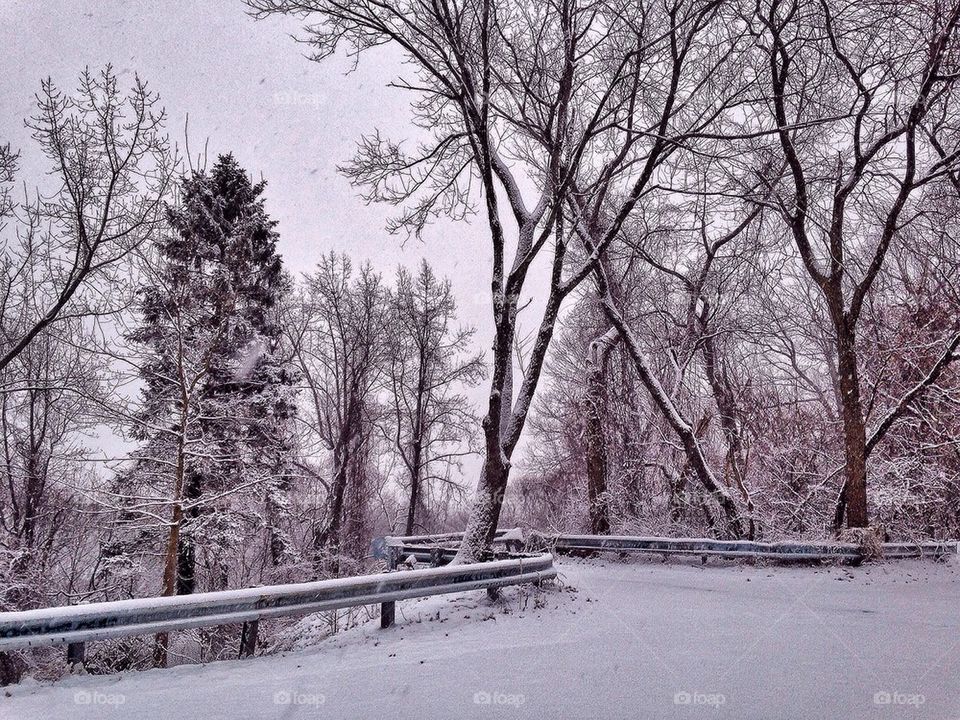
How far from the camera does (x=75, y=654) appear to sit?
496 cm

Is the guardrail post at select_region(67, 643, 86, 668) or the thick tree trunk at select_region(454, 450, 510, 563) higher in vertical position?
the thick tree trunk at select_region(454, 450, 510, 563)

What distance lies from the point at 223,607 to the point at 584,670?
11.4 ft

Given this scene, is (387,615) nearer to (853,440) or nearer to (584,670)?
(584,670)

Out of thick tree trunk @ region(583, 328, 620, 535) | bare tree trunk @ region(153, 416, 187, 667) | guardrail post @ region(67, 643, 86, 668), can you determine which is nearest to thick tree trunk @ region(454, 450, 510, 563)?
guardrail post @ region(67, 643, 86, 668)

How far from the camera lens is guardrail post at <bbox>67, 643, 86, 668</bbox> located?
4941 mm

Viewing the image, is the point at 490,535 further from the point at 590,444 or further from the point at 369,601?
the point at 590,444

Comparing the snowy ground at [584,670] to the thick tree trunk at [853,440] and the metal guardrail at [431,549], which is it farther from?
the thick tree trunk at [853,440]

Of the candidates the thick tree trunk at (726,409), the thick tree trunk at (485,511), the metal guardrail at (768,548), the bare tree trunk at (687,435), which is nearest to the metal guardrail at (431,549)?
the thick tree trunk at (485,511)

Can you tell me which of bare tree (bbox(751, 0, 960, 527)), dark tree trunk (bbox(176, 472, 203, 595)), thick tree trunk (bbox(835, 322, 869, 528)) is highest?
bare tree (bbox(751, 0, 960, 527))

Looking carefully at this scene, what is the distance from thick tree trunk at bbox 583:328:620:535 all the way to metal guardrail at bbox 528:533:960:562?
3.80 m

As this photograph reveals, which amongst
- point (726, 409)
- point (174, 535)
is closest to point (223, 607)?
point (174, 535)

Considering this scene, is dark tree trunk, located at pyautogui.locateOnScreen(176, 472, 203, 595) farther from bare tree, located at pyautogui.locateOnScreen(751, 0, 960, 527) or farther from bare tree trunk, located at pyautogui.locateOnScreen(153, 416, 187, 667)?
bare tree, located at pyautogui.locateOnScreen(751, 0, 960, 527)

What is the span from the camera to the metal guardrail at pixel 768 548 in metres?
11.7

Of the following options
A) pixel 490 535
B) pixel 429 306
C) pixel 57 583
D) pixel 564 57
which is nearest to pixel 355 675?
pixel 490 535
